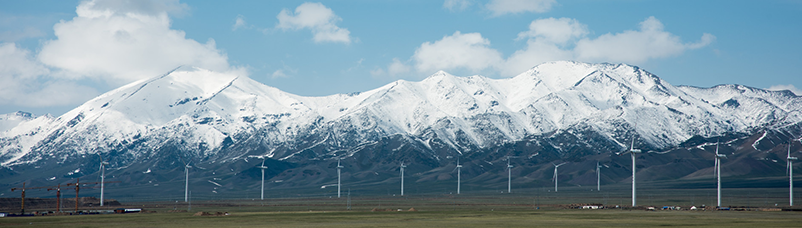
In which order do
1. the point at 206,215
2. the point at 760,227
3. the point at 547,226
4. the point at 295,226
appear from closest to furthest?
the point at 760,227, the point at 547,226, the point at 295,226, the point at 206,215

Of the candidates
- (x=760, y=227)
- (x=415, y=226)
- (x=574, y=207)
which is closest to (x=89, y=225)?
(x=415, y=226)

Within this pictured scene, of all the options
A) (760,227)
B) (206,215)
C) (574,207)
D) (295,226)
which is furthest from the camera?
(574,207)

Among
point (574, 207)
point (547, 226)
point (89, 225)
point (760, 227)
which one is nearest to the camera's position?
point (760, 227)

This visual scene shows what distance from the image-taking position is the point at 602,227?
98.9 metres

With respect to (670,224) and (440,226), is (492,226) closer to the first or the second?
(440,226)

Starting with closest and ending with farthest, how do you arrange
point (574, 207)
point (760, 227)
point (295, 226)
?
point (760, 227) < point (295, 226) < point (574, 207)

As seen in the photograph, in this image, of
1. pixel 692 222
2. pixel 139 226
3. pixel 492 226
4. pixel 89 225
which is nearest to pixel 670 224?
pixel 692 222

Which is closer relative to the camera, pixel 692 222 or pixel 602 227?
pixel 602 227

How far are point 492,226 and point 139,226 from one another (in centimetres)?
5284

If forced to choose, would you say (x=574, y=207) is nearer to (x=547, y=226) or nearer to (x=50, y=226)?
(x=547, y=226)

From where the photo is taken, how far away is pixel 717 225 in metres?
99.8

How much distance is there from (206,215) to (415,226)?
6126 centimetres

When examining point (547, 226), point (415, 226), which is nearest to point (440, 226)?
point (415, 226)

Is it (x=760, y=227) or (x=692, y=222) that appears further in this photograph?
(x=692, y=222)
